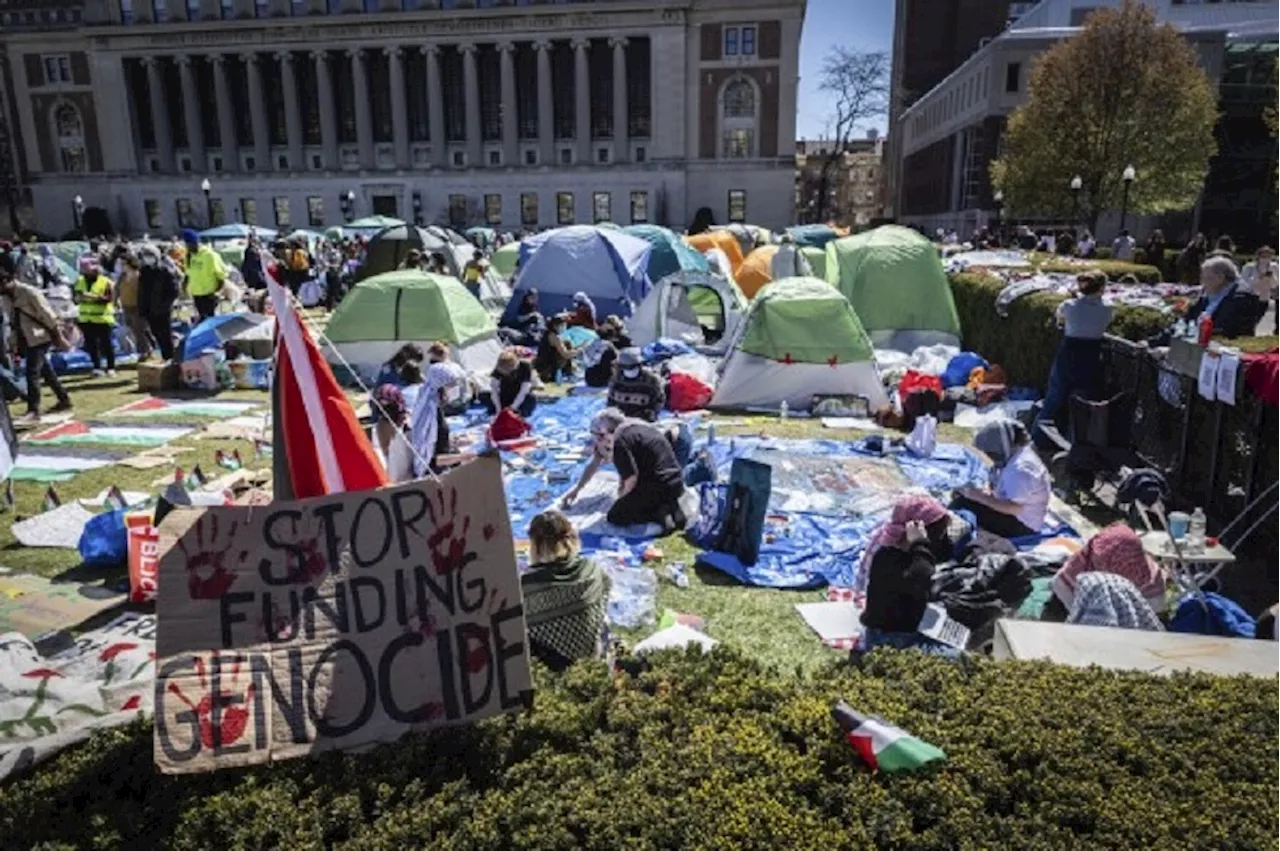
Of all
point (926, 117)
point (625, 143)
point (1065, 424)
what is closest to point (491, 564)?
point (1065, 424)

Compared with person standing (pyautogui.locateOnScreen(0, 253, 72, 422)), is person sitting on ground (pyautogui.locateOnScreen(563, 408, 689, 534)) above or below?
below

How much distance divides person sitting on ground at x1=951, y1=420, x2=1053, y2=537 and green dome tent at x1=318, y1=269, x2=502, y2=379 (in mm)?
8335

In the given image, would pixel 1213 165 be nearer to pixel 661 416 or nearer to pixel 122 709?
pixel 661 416

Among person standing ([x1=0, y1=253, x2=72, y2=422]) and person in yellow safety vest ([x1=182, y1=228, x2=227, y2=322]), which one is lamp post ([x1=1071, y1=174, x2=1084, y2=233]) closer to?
person in yellow safety vest ([x1=182, y1=228, x2=227, y2=322])

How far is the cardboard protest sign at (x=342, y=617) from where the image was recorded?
9.92 feet

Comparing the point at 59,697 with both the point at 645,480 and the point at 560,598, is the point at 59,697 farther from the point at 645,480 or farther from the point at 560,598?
the point at 645,480

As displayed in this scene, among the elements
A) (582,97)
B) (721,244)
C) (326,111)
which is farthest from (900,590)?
(326,111)

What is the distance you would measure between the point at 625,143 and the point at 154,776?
202 ft

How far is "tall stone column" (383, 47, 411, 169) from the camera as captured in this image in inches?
2421

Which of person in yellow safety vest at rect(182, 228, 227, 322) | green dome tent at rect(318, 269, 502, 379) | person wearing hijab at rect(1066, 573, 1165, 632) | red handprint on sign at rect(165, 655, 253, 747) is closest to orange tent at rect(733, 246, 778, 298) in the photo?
green dome tent at rect(318, 269, 502, 379)

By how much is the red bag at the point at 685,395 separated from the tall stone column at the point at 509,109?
5449 cm

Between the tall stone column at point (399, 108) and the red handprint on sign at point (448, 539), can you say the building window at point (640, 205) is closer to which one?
the tall stone column at point (399, 108)

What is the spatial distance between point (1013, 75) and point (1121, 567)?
49.5 metres

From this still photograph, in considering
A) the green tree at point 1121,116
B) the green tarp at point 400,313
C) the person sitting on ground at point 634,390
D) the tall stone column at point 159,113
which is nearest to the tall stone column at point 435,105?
the tall stone column at point 159,113
